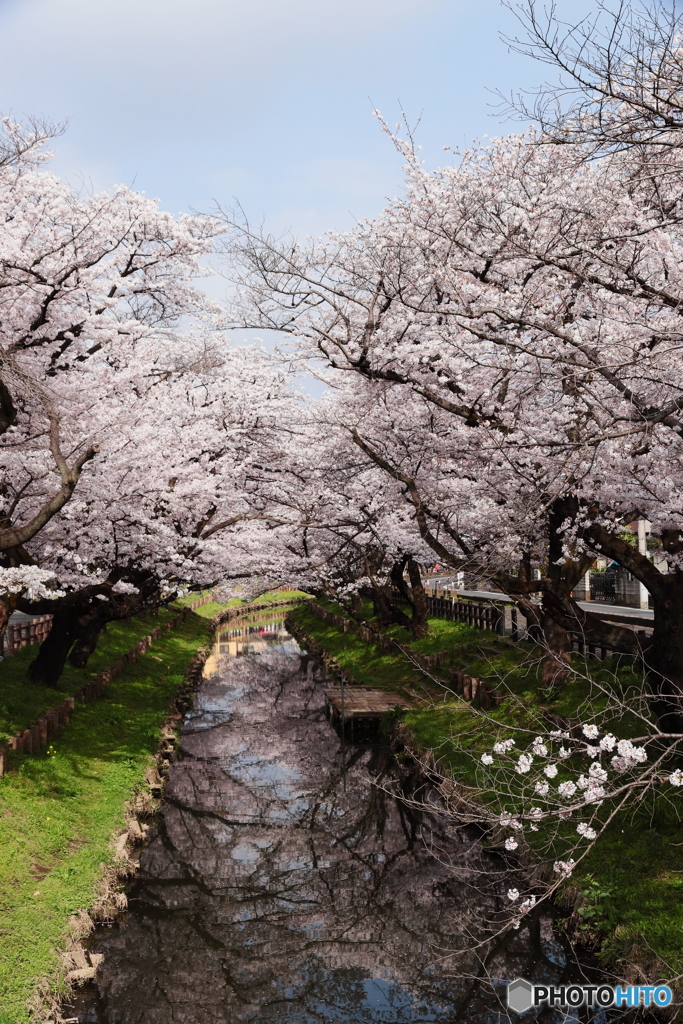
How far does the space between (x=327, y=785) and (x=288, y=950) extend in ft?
25.0

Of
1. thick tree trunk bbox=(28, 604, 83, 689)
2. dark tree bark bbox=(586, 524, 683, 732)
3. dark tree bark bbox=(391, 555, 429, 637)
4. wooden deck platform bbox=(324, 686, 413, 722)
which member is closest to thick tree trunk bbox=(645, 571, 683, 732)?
dark tree bark bbox=(586, 524, 683, 732)

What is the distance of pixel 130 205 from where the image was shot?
1780 cm

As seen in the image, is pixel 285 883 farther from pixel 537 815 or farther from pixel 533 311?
pixel 533 311

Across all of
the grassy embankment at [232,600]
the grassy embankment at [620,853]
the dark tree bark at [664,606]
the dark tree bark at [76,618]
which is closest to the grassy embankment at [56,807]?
the dark tree bark at [76,618]

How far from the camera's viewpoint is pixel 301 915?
11609 millimetres

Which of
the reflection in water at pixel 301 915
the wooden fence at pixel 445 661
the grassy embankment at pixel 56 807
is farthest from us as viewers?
the wooden fence at pixel 445 661

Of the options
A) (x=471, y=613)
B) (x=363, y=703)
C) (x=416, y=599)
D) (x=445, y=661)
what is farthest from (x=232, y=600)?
(x=363, y=703)

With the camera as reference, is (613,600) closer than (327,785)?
No

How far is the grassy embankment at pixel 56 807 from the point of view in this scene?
29.6 feet

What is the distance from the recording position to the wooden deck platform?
832 inches

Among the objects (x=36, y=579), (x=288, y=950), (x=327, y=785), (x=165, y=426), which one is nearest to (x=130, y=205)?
(x=165, y=426)

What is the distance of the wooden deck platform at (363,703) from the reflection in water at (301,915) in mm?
1638

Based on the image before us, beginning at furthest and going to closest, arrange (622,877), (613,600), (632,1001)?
(613,600)
(622,877)
(632,1001)

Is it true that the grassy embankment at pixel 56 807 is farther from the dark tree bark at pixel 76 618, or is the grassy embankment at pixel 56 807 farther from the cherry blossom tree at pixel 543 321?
the cherry blossom tree at pixel 543 321
